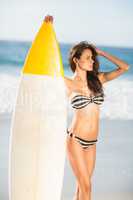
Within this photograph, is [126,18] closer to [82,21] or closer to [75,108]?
[82,21]

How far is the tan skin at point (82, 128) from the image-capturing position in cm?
193

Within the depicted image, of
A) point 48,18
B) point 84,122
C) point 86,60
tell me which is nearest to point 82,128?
point 84,122

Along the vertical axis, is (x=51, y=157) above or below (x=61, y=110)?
below

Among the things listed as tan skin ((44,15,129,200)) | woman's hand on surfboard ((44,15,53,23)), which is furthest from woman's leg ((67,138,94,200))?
woman's hand on surfboard ((44,15,53,23))

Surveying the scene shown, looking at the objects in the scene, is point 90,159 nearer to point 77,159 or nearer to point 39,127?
point 77,159

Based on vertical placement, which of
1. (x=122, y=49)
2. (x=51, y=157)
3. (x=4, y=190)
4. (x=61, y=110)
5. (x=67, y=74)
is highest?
(x=122, y=49)

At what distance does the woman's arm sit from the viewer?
6.49ft

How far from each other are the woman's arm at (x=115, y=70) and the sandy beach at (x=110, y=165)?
0.22 m

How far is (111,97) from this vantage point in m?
1.99

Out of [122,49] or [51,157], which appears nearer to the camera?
[51,157]

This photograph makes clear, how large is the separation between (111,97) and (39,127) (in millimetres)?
422

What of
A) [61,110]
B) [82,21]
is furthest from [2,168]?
[82,21]

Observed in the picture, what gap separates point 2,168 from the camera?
1.91 meters

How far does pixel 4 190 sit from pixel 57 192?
10.5 inches
